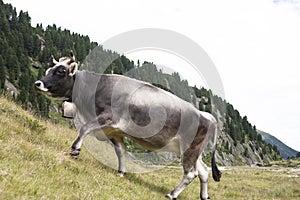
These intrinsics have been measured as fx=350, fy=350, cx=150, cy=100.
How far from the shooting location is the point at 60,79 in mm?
10055

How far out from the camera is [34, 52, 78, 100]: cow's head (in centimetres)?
991

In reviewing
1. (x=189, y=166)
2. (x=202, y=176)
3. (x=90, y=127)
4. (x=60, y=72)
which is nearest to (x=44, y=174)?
(x=90, y=127)

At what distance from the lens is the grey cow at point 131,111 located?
1004 centimetres

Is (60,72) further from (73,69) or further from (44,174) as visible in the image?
(44,174)

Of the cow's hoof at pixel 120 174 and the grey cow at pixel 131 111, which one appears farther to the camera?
the cow's hoof at pixel 120 174

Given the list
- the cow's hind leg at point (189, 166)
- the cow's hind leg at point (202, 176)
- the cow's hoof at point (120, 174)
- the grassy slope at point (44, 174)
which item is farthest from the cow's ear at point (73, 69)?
the cow's hind leg at point (202, 176)

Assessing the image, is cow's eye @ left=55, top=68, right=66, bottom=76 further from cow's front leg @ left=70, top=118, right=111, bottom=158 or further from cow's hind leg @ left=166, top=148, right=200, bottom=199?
cow's hind leg @ left=166, top=148, right=200, bottom=199

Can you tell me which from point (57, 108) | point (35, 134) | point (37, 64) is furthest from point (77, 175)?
point (37, 64)

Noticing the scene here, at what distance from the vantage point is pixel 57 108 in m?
157

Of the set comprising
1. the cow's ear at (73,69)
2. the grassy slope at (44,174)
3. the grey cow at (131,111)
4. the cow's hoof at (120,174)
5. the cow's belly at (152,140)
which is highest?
the cow's ear at (73,69)

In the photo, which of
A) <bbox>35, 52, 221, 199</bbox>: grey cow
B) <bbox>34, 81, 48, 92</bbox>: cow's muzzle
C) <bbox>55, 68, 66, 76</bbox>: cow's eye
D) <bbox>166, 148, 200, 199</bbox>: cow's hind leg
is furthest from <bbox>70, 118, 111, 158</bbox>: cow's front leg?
<bbox>166, 148, 200, 199</bbox>: cow's hind leg

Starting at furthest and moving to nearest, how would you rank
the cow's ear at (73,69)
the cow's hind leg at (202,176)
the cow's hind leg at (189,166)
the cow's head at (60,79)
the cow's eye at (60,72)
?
the cow's hind leg at (202,176) < the cow's hind leg at (189,166) < the cow's ear at (73,69) < the cow's eye at (60,72) < the cow's head at (60,79)

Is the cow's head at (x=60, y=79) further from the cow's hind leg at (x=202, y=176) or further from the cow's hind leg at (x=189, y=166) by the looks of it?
the cow's hind leg at (x=202, y=176)

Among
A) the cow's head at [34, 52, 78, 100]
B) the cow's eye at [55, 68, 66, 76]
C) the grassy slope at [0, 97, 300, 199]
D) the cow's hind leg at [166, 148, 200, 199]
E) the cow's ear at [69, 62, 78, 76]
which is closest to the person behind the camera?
the grassy slope at [0, 97, 300, 199]
